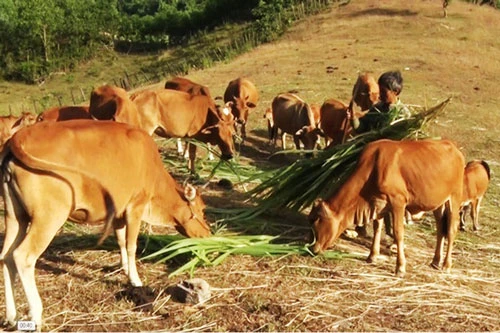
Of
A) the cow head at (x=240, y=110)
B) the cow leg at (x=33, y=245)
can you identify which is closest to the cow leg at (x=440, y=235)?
the cow leg at (x=33, y=245)

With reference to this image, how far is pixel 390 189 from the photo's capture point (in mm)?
7324

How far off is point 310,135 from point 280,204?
5502 mm

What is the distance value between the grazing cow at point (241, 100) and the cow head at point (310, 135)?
210 cm

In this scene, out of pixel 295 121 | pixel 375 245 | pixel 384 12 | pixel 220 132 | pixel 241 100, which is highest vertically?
pixel 220 132

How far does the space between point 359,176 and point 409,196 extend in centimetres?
61

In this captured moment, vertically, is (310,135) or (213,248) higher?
(213,248)

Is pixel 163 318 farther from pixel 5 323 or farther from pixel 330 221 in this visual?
pixel 330 221

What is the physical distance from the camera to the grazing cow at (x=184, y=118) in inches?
464

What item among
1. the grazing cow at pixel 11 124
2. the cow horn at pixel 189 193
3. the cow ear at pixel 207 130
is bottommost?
Answer: the grazing cow at pixel 11 124

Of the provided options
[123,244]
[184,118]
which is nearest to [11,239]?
[123,244]

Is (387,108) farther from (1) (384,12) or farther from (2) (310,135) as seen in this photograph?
(1) (384,12)

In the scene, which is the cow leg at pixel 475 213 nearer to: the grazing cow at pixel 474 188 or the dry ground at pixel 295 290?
the grazing cow at pixel 474 188

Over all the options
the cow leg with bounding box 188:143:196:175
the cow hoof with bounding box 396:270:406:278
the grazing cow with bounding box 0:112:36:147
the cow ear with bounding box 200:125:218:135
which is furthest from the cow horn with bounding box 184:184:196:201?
the grazing cow with bounding box 0:112:36:147

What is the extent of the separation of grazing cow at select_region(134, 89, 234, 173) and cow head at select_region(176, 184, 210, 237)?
4.05 meters
